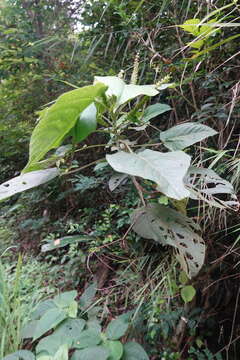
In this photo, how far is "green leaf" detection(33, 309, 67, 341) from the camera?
0.87 meters

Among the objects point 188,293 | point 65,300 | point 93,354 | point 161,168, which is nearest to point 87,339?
point 93,354

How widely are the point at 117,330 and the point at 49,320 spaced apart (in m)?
0.23

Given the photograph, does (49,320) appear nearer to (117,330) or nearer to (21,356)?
(21,356)

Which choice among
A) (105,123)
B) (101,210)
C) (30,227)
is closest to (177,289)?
(105,123)

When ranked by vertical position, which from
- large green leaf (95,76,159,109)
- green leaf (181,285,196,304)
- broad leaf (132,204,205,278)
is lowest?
green leaf (181,285,196,304)

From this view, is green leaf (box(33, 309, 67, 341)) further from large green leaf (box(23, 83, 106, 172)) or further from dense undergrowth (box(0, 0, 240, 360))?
large green leaf (box(23, 83, 106, 172))

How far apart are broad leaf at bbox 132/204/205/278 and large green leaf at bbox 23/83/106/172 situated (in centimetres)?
24

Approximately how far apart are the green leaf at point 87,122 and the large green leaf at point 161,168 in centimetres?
6

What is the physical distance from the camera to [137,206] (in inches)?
47.2

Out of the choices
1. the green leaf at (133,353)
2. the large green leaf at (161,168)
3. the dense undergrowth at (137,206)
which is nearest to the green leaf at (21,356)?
the dense undergrowth at (137,206)

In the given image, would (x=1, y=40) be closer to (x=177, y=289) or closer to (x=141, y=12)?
(x=141, y=12)

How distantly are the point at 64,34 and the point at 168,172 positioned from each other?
2096 mm

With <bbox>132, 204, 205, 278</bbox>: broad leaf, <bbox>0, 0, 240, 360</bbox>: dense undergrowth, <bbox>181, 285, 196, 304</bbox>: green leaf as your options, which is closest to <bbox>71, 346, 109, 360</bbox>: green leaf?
<bbox>0, 0, 240, 360</bbox>: dense undergrowth

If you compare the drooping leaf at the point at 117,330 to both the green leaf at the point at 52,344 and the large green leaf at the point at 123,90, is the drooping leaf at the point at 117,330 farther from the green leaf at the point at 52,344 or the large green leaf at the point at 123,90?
the large green leaf at the point at 123,90
